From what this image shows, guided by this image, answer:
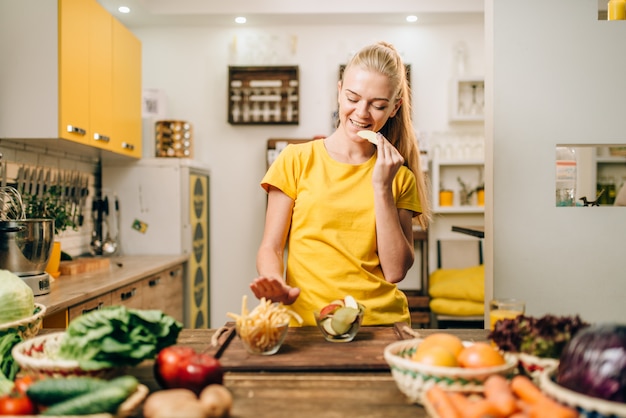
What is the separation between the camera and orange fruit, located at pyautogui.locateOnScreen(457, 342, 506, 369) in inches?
38.2

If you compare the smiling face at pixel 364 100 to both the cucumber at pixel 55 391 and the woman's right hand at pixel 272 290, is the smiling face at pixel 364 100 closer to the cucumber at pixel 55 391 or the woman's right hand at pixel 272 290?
the woman's right hand at pixel 272 290

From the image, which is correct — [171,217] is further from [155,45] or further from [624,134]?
[624,134]

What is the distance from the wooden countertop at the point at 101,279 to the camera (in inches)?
89.4

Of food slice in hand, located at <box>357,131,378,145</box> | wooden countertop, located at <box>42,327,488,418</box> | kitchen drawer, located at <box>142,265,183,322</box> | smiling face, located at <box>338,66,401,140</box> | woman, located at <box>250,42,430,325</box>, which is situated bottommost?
kitchen drawer, located at <box>142,265,183,322</box>

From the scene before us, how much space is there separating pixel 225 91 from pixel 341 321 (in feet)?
12.1

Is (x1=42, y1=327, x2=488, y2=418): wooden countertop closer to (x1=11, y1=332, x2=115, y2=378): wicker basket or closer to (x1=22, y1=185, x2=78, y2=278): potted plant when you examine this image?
(x1=11, y1=332, x2=115, y2=378): wicker basket

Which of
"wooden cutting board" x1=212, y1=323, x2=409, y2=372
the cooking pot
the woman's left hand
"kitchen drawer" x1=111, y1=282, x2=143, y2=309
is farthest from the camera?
"kitchen drawer" x1=111, y1=282, x2=143, y2=309

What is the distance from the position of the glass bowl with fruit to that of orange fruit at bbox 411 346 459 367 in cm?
35

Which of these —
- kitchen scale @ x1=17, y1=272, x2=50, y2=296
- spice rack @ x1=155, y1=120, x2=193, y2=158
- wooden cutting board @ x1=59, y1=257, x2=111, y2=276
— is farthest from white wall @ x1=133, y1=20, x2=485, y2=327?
kitchen scale @ x1=17, y1=272, x2=50, y2=296

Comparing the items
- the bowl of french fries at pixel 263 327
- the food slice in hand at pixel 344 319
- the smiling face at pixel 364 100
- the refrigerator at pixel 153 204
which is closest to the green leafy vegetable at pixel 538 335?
the food slice in hand at pixel 344 319

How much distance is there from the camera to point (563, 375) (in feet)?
2.95

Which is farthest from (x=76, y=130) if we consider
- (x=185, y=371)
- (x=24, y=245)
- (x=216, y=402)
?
(x=216, y=402)

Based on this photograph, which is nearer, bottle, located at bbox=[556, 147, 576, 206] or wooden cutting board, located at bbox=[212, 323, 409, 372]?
wooden cutting board, located at bbox=[212, 323, 409, 372]

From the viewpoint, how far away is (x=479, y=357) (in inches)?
38.4
